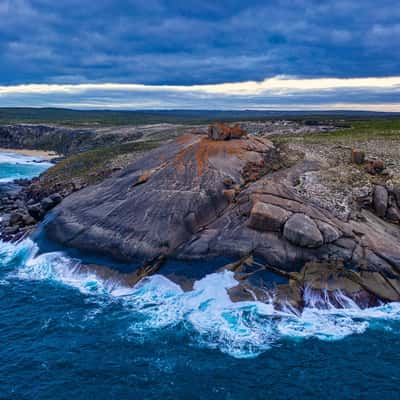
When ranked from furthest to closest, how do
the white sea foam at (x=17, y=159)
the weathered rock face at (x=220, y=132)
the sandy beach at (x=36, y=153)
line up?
the sandy beach at (x=36, y=153)
the white sea foam at (x=17, y=159)
the weathered rock face at (x=220, y=132)

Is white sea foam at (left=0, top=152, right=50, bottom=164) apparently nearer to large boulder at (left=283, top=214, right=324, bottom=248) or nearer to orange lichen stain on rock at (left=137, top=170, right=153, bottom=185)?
orange lichen stain on rock at (left=137, top=170, right=153, bottom=185)

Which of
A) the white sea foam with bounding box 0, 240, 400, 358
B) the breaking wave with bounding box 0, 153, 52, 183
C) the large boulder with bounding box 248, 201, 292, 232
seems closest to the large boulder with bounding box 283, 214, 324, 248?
the large boulder with bounding box 248, 201, 292, 232

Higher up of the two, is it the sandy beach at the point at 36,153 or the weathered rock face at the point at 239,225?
the weathered rock face at the point at 239,225

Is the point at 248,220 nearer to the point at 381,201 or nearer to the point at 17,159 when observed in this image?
the point at 381,201

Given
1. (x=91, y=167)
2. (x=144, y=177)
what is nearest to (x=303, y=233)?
(x=144, y=177)

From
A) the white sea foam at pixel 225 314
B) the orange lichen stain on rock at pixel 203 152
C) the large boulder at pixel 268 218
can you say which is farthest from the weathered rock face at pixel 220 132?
the white sea foam at pixel 225 314

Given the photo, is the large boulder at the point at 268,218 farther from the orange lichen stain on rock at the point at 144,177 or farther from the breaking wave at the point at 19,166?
the breaking wave at the point at 19,166
